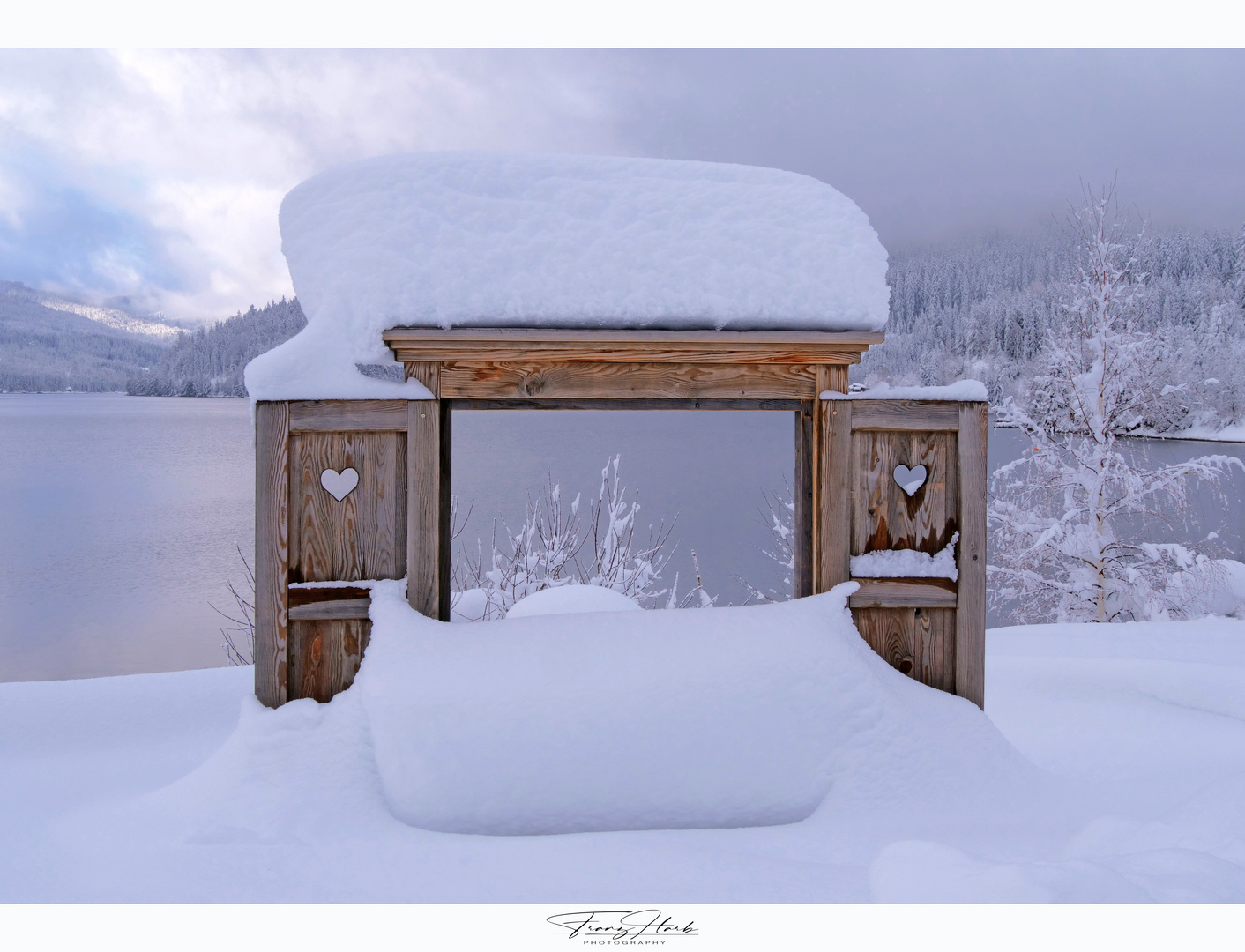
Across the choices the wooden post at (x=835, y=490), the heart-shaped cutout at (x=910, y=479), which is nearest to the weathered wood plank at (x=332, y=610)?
the wooden post at (x=835, y=490)

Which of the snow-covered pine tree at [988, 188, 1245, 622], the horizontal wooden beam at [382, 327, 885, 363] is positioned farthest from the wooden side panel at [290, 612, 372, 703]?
the snow-covered pine tree at [988, 188, 1245, 622]

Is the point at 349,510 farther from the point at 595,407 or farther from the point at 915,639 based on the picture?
the point at 915,639

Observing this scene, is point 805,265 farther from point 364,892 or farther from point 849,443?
point 364,892

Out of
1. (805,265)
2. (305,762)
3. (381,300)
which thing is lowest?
(305,762)

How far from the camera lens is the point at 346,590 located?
333 cm

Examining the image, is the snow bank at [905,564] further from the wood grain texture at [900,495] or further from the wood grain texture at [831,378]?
the wood grain texture at [831,378]

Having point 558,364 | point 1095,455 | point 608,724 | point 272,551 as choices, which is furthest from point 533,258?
point 1095,455

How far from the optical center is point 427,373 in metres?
3.38

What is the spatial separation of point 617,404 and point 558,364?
1.33 feet

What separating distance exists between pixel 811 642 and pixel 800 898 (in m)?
1.08

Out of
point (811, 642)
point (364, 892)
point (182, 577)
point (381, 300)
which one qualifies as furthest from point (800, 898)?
point (182, 577)

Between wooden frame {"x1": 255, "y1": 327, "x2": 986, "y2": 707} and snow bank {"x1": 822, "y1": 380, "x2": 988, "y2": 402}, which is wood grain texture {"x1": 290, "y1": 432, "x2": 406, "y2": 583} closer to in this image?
wooden frame {"x1": 255, "y1": 327, "x2": 986, "y2": 707}

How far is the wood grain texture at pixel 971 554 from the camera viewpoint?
3486 mm

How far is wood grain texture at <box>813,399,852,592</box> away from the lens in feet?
11.3
